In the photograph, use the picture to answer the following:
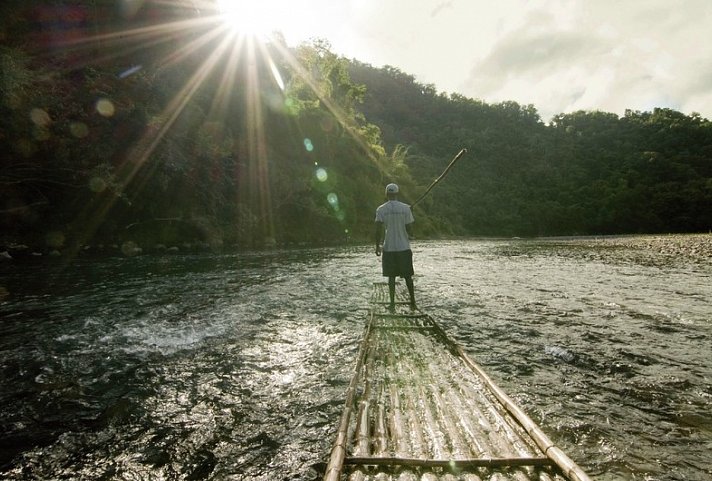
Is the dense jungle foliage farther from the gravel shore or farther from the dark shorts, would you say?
the gravel shore

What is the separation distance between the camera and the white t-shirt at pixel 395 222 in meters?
9.63

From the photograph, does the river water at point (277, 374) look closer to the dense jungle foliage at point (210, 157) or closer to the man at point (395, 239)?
the man at point (395, 239)

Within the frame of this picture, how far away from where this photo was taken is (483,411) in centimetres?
427

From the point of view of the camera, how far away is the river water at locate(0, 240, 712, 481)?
3799 mm

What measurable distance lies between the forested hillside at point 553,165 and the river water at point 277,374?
2744 inches

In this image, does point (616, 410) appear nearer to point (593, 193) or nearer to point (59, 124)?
point (59, 124)

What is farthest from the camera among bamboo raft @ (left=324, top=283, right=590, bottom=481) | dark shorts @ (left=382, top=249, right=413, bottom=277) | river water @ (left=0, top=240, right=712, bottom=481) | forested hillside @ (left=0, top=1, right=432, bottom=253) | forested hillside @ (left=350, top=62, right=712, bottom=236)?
forested hillside @ (left=350, top=62, right=712, bottom=236)

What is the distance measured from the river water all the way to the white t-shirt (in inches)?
81.7

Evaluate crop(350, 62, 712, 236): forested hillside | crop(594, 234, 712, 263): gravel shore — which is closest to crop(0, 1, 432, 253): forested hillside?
crop(594, 234, 712, 263): gravel shore

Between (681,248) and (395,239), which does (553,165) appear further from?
(395,239)

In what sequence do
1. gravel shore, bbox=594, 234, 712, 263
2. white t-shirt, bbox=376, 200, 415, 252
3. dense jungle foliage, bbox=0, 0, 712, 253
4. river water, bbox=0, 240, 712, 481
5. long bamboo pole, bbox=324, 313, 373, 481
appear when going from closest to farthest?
1. long bamboo pole, bbox=324, 313, 373, 481
2. river water, bbox=0, 240, 712, 481
3. white t-shirt, bbox=376, 200, 415, 252
4. gravel shore, bbox=594, 234, 712, 263
5. dense jungle foliage, bbox=0, 0, 712, 253

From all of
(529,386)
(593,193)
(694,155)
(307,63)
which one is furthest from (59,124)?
(694,155)

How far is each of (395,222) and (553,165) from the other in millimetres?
111908

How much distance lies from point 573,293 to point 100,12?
41147mm
